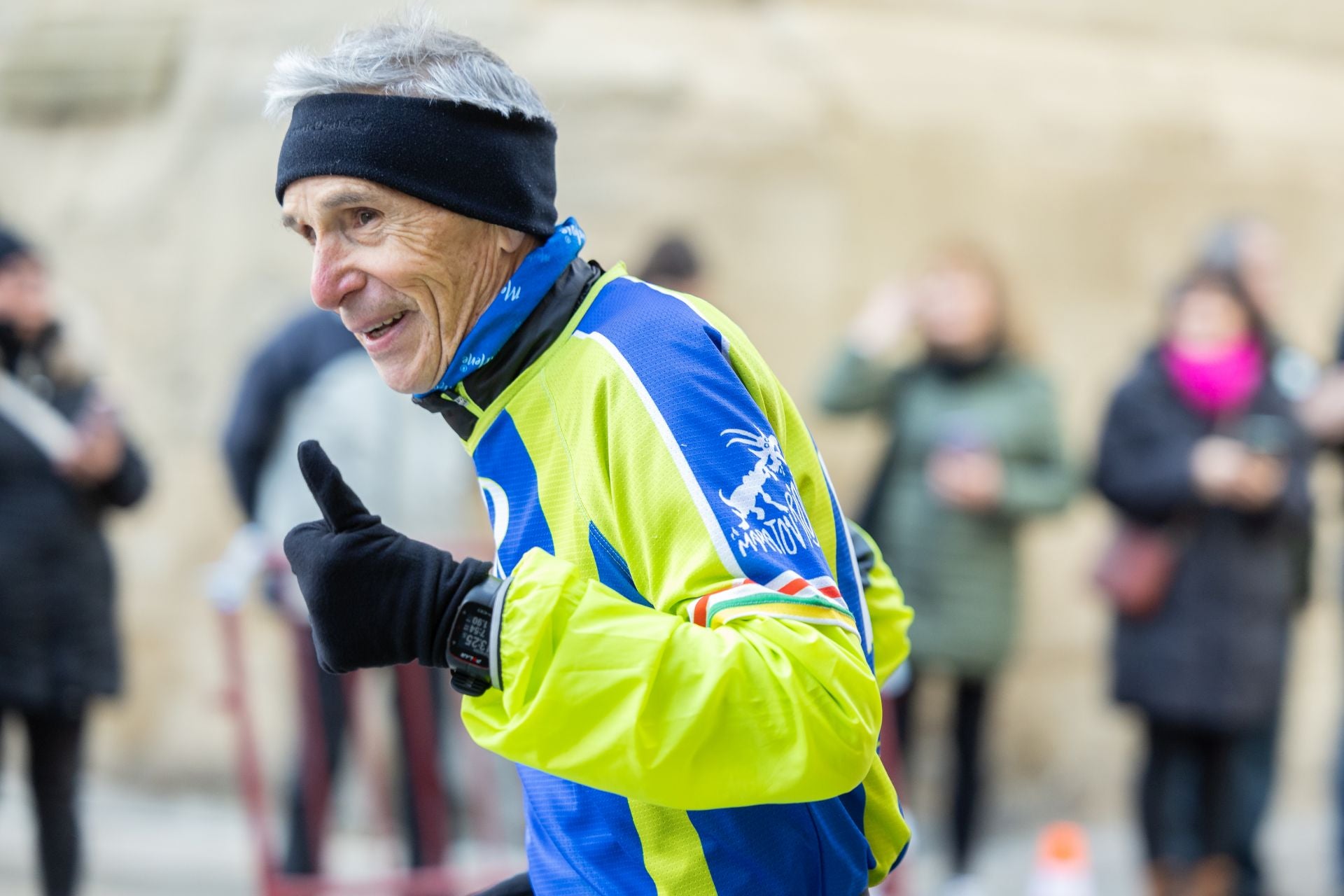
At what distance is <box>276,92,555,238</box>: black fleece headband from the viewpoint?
79.3 inches

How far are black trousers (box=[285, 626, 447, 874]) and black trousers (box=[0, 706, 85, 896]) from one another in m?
0.62

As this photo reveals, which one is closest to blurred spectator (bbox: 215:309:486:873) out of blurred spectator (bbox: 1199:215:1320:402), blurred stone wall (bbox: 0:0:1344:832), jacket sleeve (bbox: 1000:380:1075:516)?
blurred stone wall (bbox: 0:0:1344:832)

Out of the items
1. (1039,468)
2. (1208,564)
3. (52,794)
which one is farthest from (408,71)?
(1039,468)

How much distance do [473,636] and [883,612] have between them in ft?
2.61

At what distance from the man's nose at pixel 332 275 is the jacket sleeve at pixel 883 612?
2.57 feet

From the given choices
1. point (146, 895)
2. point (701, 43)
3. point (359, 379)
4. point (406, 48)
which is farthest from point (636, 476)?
point (701, 43)

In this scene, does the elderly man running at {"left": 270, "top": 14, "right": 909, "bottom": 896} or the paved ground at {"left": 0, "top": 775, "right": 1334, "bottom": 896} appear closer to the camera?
the elderly man running at {"left": 270, "top": 14, "right": 909, "bottom": 896}

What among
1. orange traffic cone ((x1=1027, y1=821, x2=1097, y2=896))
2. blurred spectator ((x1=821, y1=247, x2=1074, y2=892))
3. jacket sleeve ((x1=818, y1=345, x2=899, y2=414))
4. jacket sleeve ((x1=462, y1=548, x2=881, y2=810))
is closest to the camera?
jacket sleeve ((x1=462, y1=548, x2=881, y2=810))

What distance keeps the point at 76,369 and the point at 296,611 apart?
96 cm

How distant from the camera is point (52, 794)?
16.1 feet

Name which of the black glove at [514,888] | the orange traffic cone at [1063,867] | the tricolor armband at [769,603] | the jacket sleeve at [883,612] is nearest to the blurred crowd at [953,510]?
the orange traffic cone at [1063,867]

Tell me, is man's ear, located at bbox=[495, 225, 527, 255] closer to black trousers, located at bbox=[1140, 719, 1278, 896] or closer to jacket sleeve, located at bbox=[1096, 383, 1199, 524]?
jacket sleeve, located at bbox=[1096, 383, 1199, 524]

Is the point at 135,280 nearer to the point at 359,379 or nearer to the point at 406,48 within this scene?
the point at 359,379

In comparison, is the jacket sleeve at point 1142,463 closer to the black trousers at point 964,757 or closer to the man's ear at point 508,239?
the black trousers at point 964,757
